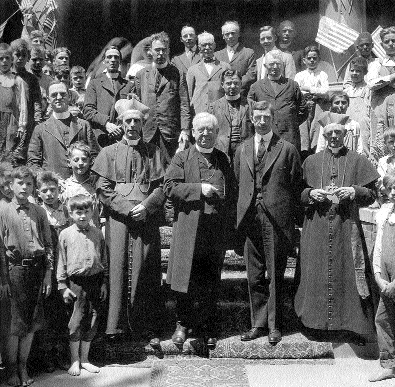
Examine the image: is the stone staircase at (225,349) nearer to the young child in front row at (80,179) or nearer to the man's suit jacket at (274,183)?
the man's suit jacket at (274,183)

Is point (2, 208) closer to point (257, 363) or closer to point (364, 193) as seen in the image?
point (257, 363)

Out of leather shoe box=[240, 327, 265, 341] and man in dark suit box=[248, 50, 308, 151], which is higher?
man in dark suit box=[248, 50, 308, 151]

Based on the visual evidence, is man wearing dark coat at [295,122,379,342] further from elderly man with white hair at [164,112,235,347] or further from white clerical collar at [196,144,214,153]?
white clerical collar at [196,144,214,153]

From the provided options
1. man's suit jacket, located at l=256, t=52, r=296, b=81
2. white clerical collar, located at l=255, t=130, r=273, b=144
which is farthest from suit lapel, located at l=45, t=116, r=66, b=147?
man's suit jacket, located at l=256, t=52, r=296, b=81

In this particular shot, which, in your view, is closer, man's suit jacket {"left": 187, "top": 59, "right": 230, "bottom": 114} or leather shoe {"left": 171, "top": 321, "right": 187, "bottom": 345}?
leather shoe {"left": 171, "top": 321, "right": 187, "bottom": 345}

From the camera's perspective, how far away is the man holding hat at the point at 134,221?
22.2 ft

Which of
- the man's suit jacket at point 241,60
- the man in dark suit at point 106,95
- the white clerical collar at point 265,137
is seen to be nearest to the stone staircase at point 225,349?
the white clerical collar at point 265,137

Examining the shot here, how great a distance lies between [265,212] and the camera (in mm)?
6891

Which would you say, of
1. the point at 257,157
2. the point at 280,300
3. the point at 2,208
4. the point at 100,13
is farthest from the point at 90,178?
the point at 100,13

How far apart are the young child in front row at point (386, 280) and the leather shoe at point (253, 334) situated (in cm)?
105

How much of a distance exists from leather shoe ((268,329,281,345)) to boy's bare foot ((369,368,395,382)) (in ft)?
2.90

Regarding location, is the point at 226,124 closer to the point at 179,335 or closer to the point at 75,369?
the point at 179,335

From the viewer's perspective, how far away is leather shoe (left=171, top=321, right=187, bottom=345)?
677 centimetres

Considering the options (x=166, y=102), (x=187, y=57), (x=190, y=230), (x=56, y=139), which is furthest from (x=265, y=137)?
(x=187, y=57)
